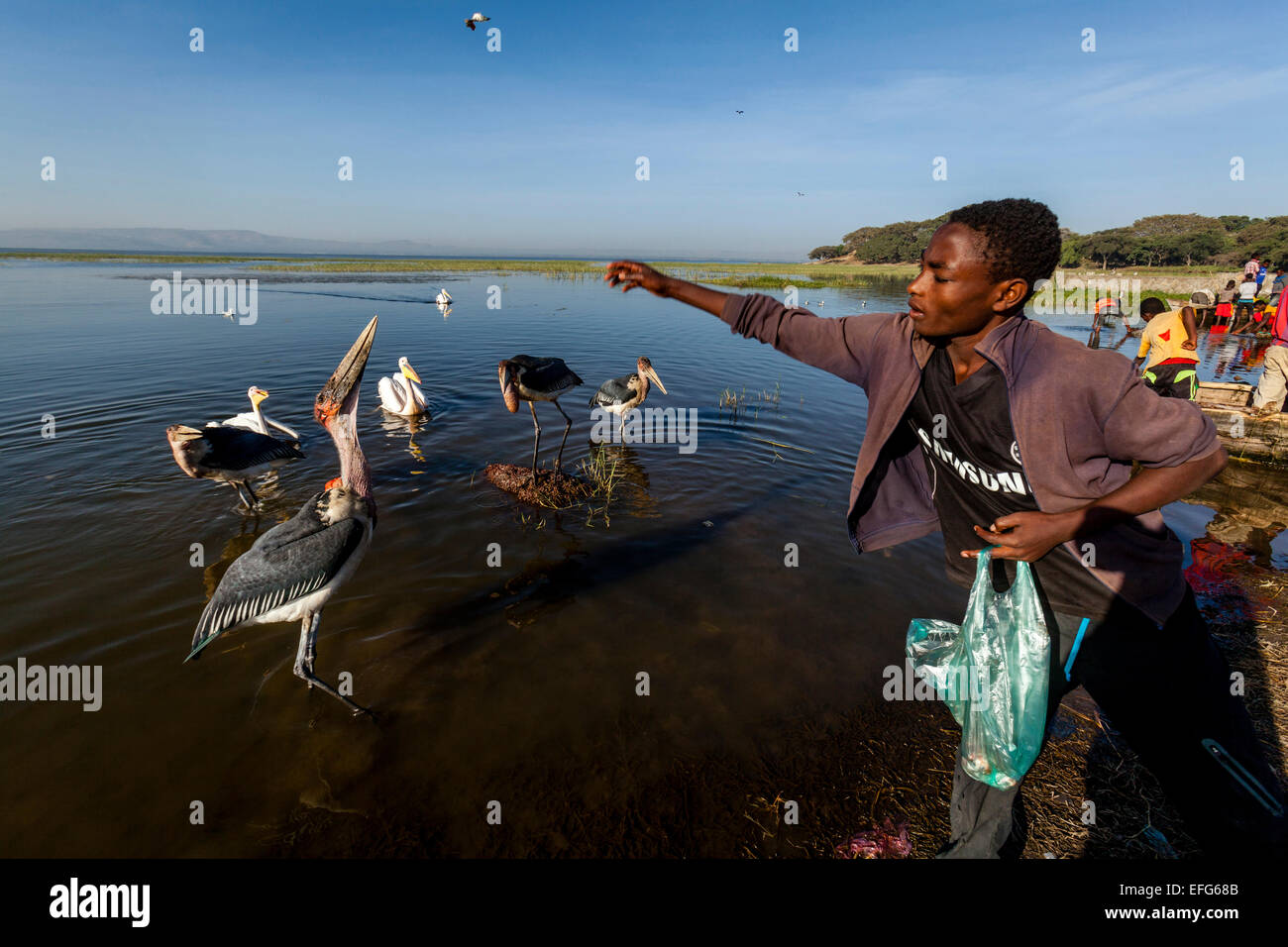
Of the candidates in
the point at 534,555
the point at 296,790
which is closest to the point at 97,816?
the point at 296,790

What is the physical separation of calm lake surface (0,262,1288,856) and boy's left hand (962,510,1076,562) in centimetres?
269

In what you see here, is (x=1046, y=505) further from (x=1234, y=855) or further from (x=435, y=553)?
(x=435, y=553)

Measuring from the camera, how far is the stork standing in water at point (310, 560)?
13.4 ft

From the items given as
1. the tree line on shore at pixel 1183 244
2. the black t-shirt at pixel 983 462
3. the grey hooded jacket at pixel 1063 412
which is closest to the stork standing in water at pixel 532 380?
the grey hooded jacket at pixel 1063 412

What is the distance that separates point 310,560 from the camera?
4.20 meters

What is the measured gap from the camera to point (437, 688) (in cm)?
445

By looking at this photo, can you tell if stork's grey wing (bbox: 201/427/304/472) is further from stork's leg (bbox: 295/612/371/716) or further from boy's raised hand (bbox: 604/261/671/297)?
boy's raised hand (bbox: 604/261/671/297)

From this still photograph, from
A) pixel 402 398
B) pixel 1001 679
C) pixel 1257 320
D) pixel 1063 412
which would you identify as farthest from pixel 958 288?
pixel 1257 320

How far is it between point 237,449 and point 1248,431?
55.3 ft

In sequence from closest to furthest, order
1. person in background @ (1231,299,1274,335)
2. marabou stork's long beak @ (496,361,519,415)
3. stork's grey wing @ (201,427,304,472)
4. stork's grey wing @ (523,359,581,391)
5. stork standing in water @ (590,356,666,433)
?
stork's grey wing @ (201,427,304,472) → marabou stork's long beak @ (496,361,519,415) → stork's grey wing @ (523,359,581,391) → stork standing in water @ (590,356,666,433) → person in background @ (1231,299,1274,335)

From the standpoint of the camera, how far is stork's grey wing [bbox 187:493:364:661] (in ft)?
13.4

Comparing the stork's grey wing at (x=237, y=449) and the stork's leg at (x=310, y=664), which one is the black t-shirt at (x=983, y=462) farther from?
the stork's grey wing at (x=237, y=449)


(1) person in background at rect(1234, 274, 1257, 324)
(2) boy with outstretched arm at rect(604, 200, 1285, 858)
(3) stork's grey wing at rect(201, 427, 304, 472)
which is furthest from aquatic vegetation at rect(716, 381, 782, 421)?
(1) person in background at rect(1234, 274, 1257, 324)

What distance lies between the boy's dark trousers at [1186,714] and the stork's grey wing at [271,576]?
16.1 feet
